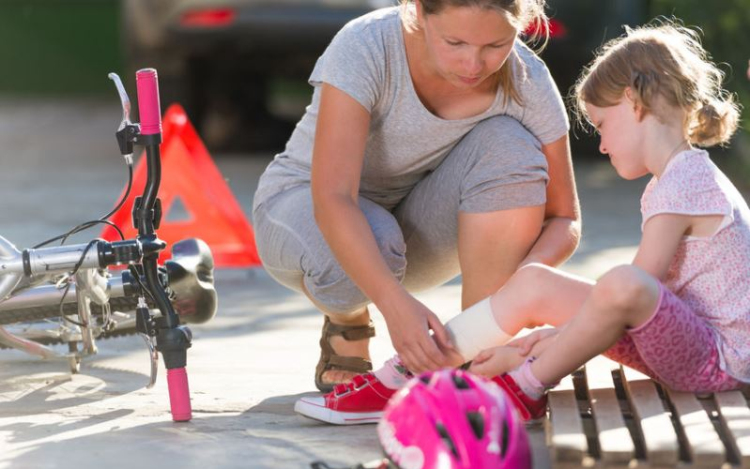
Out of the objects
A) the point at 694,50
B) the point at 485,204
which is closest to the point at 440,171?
the point at 485,204

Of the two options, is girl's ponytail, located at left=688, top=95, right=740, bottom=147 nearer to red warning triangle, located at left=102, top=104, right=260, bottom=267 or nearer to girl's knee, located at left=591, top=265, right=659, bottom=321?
girl's knee, located at left=591, top=265, right=659, bottom=321

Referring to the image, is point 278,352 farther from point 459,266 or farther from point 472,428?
point 472,428

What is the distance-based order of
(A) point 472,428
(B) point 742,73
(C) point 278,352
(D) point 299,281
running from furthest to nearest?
(B) point 742,73 < (C) point 278,352 < (D) point 299,281 < (A) point 472,428

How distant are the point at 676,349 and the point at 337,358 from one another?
0.97 metres

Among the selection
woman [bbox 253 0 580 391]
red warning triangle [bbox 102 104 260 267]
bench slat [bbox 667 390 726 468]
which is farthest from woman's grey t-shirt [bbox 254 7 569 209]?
red warning triangle [bbox 102 104 260 267]

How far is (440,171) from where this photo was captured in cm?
349

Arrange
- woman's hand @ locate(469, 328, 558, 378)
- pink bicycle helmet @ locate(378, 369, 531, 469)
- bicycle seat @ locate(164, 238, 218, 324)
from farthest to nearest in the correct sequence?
bicycle seat @ locate(164, 238, 218, 324), woman's hand @ locate(469, 328, 558, 378), pink bicycle helmet @ locate(378, 369, 531, 469)

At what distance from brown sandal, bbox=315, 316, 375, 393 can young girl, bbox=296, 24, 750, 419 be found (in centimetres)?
35

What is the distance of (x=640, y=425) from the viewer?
2734mm

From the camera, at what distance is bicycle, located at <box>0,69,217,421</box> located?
10.0 ft

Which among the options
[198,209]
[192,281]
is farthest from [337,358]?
[198,209]

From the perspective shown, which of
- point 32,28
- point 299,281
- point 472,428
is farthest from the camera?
point 32,28

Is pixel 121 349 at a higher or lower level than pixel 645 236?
lower

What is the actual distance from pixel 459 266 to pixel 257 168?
4599 millimetres
